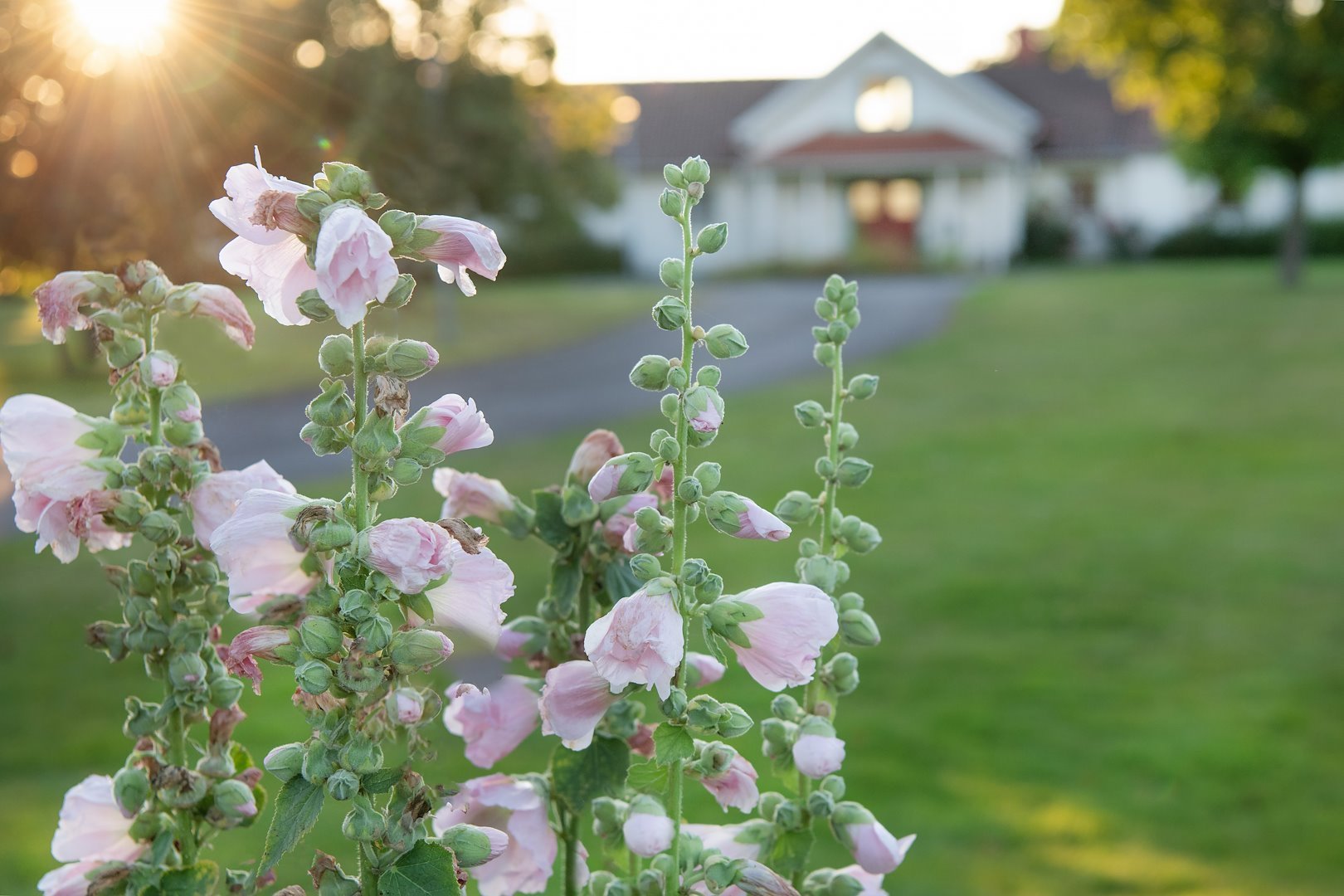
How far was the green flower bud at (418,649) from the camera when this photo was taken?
744 mm

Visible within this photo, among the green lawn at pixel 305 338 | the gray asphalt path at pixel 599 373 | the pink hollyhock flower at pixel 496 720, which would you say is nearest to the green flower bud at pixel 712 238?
the pink hollyhock flower at pixel 496 720

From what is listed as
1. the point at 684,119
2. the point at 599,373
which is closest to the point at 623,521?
the point at 599,373

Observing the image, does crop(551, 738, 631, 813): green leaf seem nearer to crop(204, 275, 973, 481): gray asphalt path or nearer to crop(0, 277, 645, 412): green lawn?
crop(204, 275, 973, 481): gray asphalt path

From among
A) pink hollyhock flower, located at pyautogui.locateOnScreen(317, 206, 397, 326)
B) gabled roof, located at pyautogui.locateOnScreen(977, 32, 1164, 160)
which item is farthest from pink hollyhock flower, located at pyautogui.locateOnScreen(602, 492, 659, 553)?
gabled roof, located at pyautogui.locateOnScreen(977, 32, 1164, 160)

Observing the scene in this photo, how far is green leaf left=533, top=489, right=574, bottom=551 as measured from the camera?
101 cm

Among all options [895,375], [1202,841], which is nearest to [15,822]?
[1202,841]

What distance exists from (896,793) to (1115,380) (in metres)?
12.3

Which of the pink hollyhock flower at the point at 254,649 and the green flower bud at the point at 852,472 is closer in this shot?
the pink hollyhock flower at the point at 254,649

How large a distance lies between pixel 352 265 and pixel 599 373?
59.7ft

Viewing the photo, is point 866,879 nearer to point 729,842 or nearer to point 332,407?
point 729,842

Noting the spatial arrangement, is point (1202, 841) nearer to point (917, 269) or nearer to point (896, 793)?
point (896, 793)

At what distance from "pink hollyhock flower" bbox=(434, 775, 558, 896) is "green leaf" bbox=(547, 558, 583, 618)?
12 cm

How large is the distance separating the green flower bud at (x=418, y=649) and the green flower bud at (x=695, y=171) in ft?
0.98

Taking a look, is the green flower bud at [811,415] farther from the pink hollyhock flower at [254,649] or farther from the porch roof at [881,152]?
the porch roof at [881,152]
